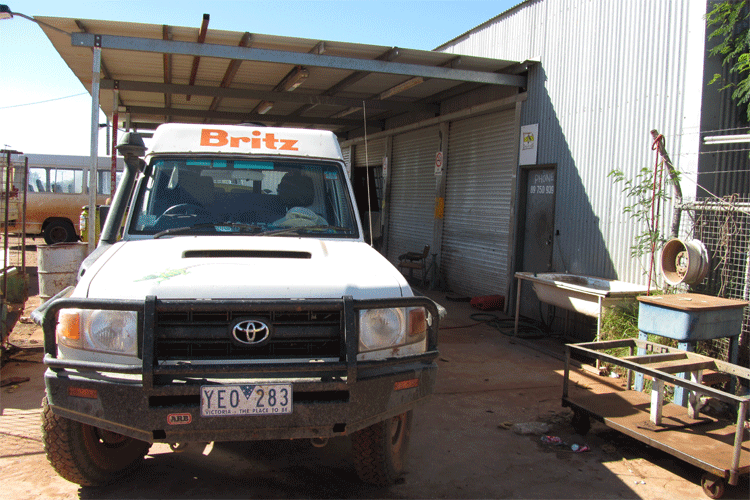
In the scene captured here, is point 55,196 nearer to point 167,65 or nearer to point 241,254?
point 167,65

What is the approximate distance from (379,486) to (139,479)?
151cm

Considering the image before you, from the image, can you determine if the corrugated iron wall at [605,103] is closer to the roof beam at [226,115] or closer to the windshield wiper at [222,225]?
the windshield wiper at [222,225]

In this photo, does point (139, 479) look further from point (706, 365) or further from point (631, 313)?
point (631, 313)

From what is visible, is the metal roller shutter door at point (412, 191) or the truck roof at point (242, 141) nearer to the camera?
the truck roof at point (242, 141)

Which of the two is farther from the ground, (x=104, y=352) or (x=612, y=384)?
(x=104, y=352)

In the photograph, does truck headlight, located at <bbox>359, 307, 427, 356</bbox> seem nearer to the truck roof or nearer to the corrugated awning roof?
the truck roof

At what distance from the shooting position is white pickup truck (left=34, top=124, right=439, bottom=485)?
2691 millimetres

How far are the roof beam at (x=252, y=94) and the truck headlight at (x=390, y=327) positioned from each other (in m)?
8.77

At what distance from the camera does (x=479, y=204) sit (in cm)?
1071

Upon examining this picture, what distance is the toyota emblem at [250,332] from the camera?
2.81 m

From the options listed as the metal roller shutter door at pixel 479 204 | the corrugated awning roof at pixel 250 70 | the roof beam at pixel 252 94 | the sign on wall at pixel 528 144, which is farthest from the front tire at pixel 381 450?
the roof beam at pixel 252 94

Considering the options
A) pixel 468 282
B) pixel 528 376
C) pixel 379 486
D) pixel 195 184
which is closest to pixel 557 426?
pixel 528 376

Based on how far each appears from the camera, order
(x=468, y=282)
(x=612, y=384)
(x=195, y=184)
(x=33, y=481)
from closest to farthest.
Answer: (x=33, y=481) → (x=195, y=184) → (x=612, y=384) → (x=468, y=282)

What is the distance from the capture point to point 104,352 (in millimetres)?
2779
